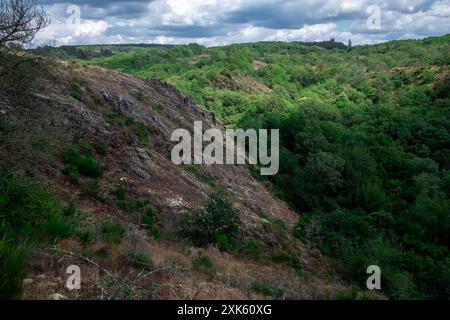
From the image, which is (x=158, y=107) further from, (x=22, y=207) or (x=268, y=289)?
(x=268, y=289)

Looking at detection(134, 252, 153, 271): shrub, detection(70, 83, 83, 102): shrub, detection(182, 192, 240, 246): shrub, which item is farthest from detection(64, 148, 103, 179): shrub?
detection(134, 252, 153, 271): shrub

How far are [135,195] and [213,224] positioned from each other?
276 centimetres

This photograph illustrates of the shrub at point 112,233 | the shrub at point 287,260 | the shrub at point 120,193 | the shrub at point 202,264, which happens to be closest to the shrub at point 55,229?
the shrub at point 112,233

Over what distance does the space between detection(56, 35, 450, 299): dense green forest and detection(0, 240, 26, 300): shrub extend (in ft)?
36.5

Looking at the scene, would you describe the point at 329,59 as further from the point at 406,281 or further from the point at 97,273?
the point at 97,273

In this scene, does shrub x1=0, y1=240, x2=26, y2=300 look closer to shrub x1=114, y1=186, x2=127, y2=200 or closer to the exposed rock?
the exposed rock

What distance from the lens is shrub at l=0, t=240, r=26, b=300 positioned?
14.1 ft

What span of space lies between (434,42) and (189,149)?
114 m

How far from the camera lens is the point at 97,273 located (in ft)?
18.7

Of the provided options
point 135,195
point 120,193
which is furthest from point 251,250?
point 120,193

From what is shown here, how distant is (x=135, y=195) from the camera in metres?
12.9

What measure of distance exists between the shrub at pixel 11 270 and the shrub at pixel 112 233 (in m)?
2.55

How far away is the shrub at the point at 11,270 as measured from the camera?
4289mm

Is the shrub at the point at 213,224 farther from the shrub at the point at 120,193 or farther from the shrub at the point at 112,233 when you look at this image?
the shrub at the point at 112,233
